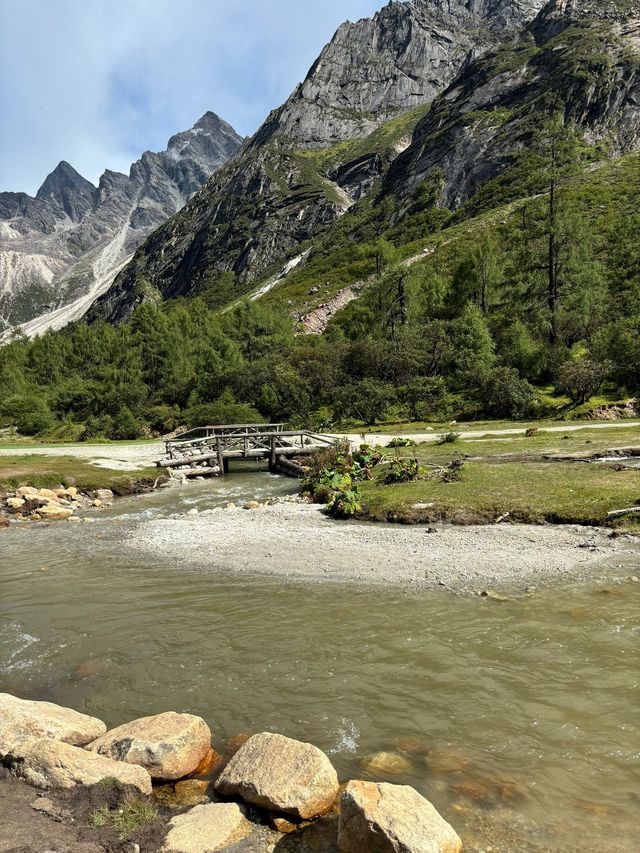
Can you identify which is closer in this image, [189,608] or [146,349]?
[189,608]

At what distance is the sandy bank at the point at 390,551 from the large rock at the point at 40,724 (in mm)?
6303

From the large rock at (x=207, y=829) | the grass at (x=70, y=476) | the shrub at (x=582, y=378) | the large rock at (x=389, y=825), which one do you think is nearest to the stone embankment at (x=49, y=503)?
the grass at (x=70, y=476)

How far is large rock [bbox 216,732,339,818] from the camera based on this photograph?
4.77 metres

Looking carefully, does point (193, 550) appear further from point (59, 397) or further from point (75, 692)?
point (59, 397)

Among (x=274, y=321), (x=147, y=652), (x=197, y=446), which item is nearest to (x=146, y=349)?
(x=274, y=321)

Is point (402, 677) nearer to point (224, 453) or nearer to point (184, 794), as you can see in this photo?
point (184, 794)

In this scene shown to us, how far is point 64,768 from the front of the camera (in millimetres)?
5031

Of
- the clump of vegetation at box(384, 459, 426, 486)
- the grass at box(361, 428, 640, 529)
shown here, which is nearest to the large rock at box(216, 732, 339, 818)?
the grass at box(361, 428, 640, 529)

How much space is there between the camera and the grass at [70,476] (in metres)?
25.6

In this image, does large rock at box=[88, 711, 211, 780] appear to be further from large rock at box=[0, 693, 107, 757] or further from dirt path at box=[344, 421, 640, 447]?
dirt path at box=[344, 421, 640, 447]

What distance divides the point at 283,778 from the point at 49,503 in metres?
20.7

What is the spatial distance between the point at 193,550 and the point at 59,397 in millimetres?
70003

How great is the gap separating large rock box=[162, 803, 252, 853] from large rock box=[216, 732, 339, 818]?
0.23 m

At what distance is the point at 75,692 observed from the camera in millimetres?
7379
